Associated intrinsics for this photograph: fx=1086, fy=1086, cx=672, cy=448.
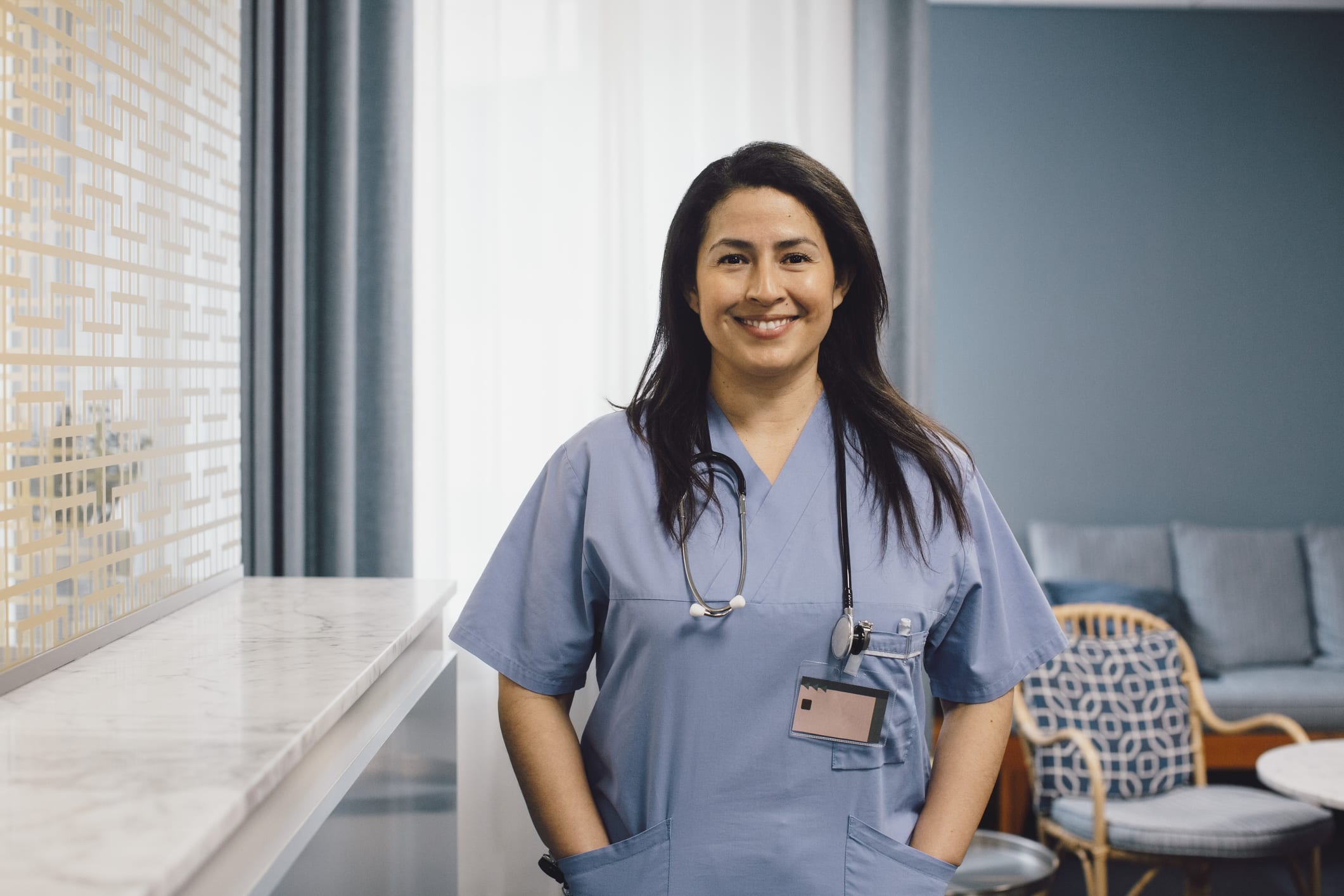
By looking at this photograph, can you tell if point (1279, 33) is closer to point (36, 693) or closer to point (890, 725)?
point (890, 725)

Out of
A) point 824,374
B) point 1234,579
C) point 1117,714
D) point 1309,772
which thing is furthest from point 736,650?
point 1234,579

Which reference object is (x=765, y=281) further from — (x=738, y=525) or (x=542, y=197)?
(x=542, y=197)

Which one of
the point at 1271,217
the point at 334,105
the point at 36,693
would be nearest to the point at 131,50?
the point at 36,693

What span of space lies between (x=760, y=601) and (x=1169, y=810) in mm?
1921

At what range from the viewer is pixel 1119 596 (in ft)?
11.5

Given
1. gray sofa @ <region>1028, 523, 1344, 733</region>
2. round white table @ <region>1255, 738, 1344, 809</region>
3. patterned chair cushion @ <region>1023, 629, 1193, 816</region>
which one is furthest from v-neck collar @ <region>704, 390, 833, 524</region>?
gray sofa @ <region>1028, 523, 1344, 733</region>

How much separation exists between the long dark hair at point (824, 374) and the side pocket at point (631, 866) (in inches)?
13.0

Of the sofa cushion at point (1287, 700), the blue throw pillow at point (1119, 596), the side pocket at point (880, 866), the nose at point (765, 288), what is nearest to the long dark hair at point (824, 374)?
the nose at point (765, 288)

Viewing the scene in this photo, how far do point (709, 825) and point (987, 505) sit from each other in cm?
51

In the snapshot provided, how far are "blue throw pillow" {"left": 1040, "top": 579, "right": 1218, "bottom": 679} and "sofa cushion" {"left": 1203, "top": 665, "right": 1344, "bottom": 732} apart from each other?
0.18 meters

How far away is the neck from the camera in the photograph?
4.33 feet

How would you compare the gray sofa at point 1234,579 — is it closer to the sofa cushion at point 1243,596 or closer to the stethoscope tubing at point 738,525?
the sofa cushion at point 1243,596

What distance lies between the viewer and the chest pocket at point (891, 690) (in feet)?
3.92

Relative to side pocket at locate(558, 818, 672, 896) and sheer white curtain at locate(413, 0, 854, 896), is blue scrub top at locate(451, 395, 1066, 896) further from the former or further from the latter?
sheer white curtain at locate(413, 0, 854, 896)
